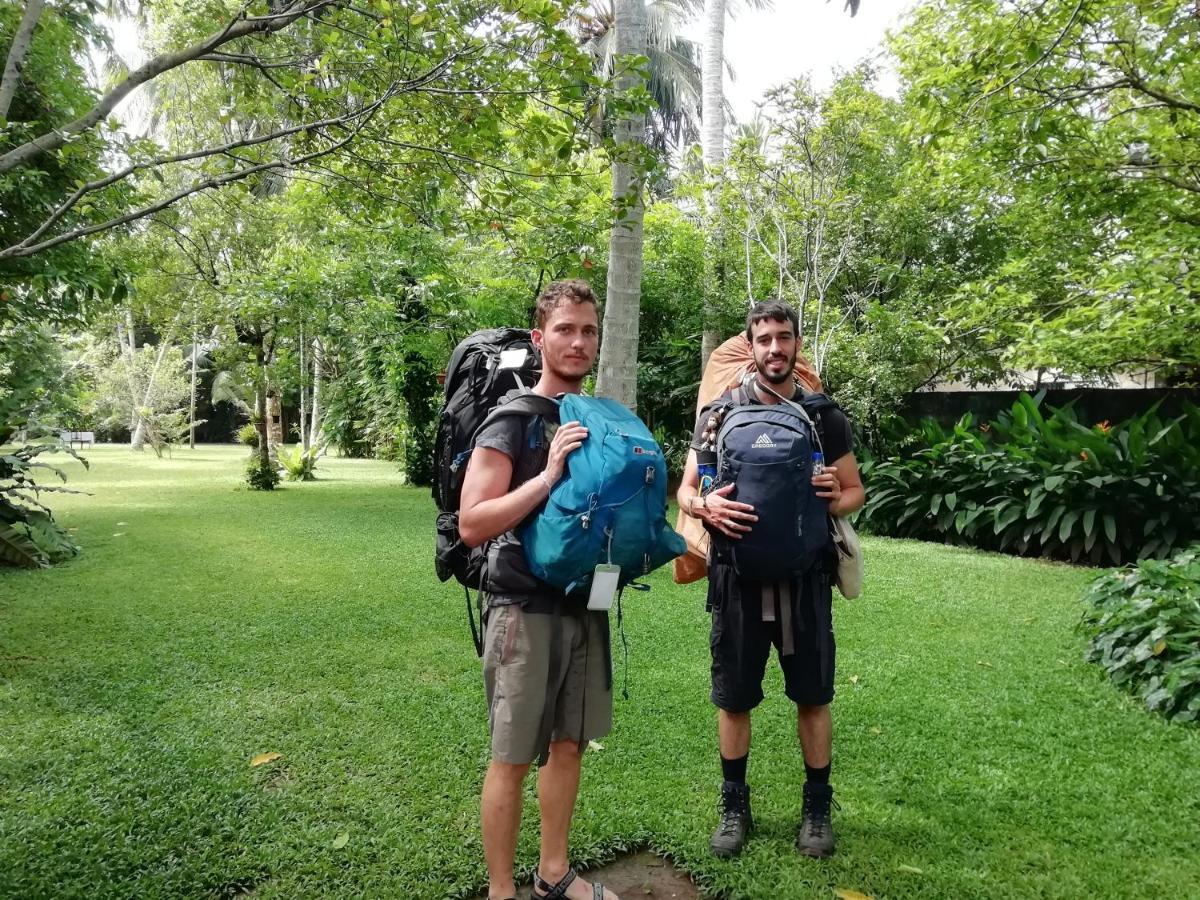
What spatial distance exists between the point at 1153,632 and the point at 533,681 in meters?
3.70

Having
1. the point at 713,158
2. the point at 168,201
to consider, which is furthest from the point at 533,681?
the point at 713,158

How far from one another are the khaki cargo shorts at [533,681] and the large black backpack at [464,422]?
223 mm

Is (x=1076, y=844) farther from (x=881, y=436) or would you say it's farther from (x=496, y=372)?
(x=881, y=436)

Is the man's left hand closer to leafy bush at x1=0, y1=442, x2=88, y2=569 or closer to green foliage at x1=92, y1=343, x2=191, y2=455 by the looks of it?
leafy bush at x1=0, y1=442, x2=88, y2=569

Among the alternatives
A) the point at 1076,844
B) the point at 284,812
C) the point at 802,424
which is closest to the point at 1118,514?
the point at 1076,844

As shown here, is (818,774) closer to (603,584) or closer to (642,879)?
(642,879)

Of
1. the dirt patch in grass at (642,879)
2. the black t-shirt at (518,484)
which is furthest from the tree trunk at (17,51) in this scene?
the dirt patch in grass at (642,879)

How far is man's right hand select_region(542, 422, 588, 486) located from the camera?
2.03 meters

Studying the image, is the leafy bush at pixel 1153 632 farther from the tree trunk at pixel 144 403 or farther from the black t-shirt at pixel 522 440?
the tree trunk at pixel 144 403

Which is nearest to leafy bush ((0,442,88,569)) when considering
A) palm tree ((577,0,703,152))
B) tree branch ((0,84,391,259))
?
tree branch ((0,84,391,259))

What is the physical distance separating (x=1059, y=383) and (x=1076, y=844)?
44.1 feet

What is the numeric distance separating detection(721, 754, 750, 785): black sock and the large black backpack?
110 centimetres

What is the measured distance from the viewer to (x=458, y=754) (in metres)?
3.51

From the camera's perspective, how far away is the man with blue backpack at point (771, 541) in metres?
2.39
